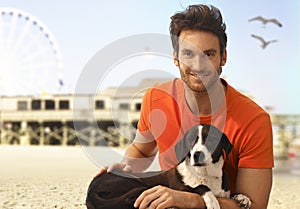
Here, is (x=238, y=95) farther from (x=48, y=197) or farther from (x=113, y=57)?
(x=48, y=197)

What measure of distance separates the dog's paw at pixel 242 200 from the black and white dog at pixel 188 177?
0.04m

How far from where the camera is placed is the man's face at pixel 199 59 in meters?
1.75

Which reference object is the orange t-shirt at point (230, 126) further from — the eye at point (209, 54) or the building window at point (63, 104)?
the building window at point (63, 104)

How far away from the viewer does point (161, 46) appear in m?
1.87

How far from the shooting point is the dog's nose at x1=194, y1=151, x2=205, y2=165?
1.57 m

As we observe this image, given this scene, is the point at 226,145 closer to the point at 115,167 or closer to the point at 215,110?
the point at 215,110

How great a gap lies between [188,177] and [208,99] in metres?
0.33

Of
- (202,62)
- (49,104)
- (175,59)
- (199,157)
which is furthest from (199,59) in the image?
(49,104)

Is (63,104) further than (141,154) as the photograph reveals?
Yes

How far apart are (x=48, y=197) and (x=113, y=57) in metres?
2.54

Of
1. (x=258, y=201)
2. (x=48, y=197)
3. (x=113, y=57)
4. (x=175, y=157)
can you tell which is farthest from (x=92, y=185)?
(x=48, y=197)

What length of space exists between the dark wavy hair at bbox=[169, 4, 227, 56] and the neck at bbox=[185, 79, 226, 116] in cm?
14

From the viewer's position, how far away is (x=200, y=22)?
69.2 inches

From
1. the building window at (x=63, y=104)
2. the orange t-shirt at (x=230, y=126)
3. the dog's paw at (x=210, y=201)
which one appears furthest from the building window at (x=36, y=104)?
the dog's paw at (x=210, y=201)
